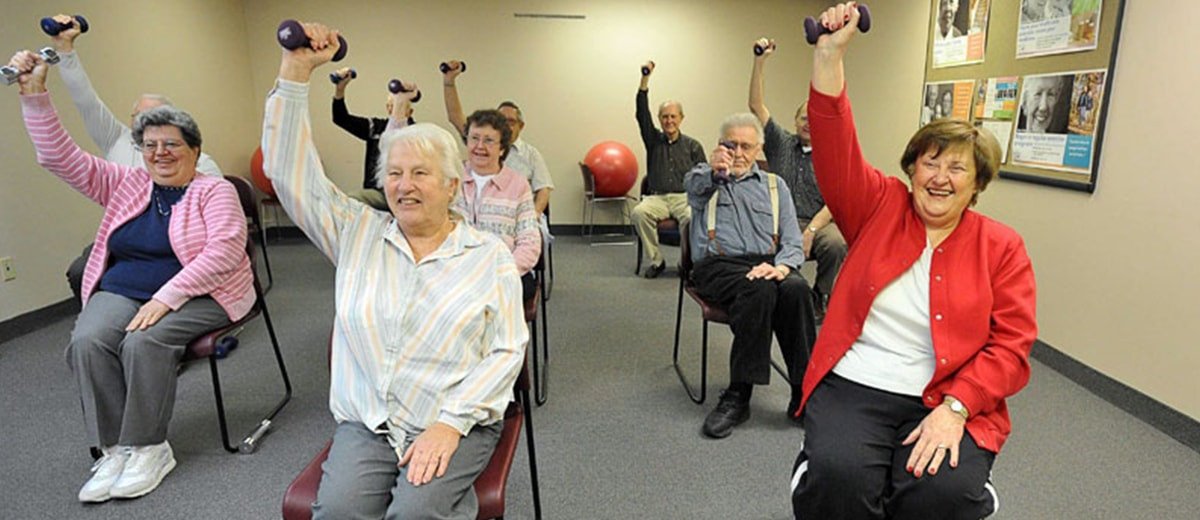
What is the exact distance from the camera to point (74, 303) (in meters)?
3.88

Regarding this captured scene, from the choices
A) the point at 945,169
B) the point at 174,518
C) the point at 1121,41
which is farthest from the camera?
the point at 1121,41

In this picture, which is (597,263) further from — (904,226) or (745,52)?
(904,226)

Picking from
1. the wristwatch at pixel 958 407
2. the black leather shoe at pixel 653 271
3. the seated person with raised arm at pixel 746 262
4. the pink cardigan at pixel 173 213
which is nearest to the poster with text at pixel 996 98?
the seated person with raised arm at pixel 746 262

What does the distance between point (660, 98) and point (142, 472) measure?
5.35 metres

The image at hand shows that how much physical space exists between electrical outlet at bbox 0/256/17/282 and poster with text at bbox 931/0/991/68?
216 inches

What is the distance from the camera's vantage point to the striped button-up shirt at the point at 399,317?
1.46 meters

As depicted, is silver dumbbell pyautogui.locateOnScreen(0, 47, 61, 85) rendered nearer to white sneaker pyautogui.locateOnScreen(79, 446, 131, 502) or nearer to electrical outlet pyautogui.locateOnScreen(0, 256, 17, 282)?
white sneaker pyautogui.locateOnScreen(79, 446, 131, 502)

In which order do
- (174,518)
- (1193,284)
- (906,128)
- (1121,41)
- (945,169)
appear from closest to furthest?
(945,169) → (174,518) → (1193,284) → (1121,41) → (906,128)

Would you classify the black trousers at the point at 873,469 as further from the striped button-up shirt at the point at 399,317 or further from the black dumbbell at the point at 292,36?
the black dumbbell at the point at 292,36

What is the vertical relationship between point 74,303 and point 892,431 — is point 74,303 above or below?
below

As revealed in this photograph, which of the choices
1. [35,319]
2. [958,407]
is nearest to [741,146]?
[958,407]

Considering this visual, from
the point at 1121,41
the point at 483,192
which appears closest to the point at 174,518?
the point at 483,192

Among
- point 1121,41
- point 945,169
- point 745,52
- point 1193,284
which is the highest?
point 745,52

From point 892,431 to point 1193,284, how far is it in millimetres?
1820
